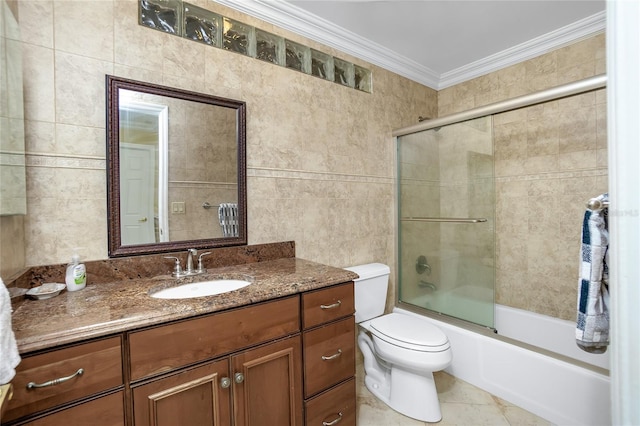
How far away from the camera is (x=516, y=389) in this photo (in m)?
1.74

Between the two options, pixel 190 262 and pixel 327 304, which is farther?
pixel 190 262

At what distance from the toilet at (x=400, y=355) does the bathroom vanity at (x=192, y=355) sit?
382mm

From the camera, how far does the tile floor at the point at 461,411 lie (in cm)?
162

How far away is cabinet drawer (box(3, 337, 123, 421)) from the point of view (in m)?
0.73

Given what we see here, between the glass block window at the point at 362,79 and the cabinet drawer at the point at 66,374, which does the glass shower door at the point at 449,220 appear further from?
the cabinet drawer at the point at 66,374

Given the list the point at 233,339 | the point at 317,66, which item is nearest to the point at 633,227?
the point at 233,339

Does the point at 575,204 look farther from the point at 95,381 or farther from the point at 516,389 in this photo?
the point at 95,381

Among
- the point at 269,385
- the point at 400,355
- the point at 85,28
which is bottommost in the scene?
the point at 400,355

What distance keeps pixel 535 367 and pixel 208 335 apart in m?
1.81

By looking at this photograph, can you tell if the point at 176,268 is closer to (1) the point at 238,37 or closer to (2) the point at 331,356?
(2) the point at 331,356

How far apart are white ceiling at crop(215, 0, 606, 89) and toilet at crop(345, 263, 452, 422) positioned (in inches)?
66.8

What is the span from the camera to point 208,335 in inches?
39.3

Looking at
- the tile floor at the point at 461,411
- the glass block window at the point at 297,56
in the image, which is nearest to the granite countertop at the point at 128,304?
the tile floor at the point at 461,411

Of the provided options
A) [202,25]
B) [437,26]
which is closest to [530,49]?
[437,26]
